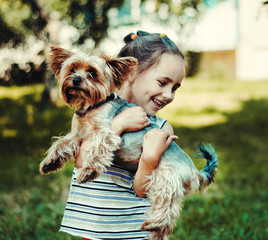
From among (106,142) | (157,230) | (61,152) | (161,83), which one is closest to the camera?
(157,230)

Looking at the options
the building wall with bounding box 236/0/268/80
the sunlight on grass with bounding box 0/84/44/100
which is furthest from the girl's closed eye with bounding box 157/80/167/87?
the building wall with bounding box 236/0/268/80

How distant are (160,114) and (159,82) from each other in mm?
8273

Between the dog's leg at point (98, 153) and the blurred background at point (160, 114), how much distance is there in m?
1.57

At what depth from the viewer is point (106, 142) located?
2297 mm

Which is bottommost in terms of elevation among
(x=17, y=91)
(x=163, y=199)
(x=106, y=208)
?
(x=17, y=91)

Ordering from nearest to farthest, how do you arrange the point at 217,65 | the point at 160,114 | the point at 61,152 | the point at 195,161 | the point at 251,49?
the point at 61,152, the point at 195,161, the point at 160,114, the point at 217,65, the point at 251,49

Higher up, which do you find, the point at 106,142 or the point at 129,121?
the point at 129,121

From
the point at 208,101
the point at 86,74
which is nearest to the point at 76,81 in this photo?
the point at 86,74

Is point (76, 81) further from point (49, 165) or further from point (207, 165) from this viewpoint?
point (207, 165)

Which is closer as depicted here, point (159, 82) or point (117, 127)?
point (117, 127)

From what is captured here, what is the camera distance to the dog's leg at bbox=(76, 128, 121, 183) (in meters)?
2.20

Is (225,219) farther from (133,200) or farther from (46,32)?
(46,32)

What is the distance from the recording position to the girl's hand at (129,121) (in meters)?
2.35

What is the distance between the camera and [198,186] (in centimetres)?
245
